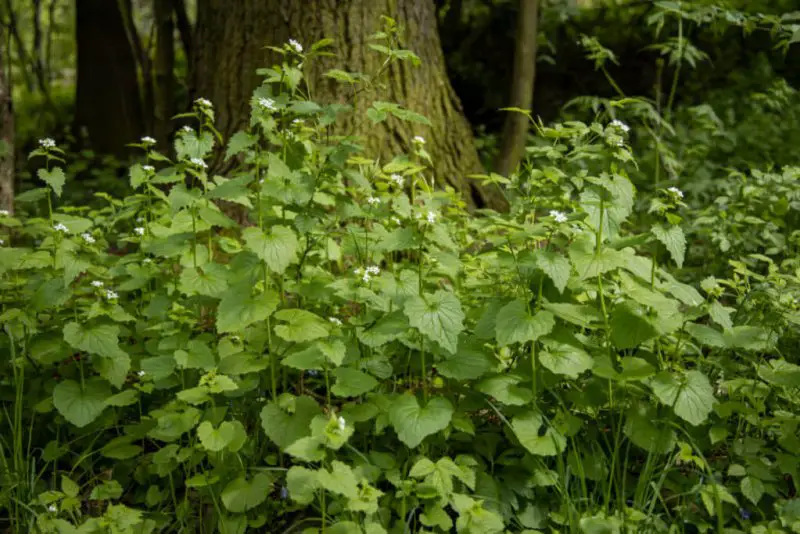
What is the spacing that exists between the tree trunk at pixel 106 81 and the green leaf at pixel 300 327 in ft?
20.6

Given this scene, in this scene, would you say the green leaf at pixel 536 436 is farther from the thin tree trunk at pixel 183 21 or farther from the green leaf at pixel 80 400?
the thin tree trunk at pixel 183 21

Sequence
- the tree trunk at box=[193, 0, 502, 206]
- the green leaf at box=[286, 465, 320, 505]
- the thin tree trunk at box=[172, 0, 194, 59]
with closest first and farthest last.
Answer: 1. the green leaf at box=[286, 465, 320, 505]
2. the tree trunk at box=[193, 0, 502, 206]
3. the thin tree trunk at box=[172, 0, 194, 59]

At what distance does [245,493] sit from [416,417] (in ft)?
1.77

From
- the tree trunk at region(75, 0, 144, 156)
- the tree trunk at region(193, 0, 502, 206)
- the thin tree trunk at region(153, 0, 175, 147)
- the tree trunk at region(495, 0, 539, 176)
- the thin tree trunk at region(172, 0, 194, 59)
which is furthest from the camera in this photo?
the tree trunk at region(75, 0, 144, 156)

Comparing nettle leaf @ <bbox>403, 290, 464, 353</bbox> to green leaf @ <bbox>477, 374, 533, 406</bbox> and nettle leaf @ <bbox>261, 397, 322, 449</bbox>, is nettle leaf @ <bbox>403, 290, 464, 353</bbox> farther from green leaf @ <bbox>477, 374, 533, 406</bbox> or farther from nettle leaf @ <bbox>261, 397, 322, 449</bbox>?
nettle leaf @ <bbox>261, 397, 322, 449</bbox>

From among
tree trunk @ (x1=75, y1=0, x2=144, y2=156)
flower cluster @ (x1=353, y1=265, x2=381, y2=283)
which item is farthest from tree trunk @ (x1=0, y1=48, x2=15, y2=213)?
tree trunk @ (x1=75, y1=0, x2=144, y2=156)

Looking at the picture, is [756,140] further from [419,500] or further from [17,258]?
[17,258]

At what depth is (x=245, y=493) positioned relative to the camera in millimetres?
2117

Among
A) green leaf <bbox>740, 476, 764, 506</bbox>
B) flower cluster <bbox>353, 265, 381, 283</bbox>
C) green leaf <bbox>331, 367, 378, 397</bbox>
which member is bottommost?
green leaf <bbox>740, 476, 764, 506</bbox>

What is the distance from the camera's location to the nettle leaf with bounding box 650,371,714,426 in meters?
2.09

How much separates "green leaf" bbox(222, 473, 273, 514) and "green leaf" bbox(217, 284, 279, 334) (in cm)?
45

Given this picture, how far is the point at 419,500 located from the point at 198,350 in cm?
80

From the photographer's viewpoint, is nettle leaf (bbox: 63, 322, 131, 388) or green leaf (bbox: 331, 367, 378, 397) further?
nettle leaf (bbox: 63, 322, 131, 388)

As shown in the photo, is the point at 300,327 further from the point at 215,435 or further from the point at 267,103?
the point at 267,103
